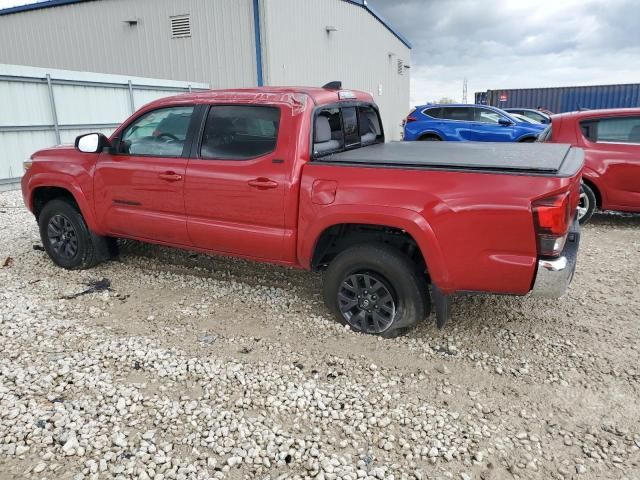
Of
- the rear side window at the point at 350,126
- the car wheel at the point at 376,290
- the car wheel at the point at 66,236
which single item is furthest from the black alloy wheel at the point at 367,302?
the car wheel at the point at 66,236

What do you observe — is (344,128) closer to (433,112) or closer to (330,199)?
(330,199)

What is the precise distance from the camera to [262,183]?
12.2 ft

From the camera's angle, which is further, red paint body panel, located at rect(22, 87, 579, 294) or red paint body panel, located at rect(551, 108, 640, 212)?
red paint body panel, located at rect(551, 108, 640, 212)

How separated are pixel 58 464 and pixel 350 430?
1467mm

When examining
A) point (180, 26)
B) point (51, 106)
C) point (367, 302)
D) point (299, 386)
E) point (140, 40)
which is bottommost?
point (299, 386)

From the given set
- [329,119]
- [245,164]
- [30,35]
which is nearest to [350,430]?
[245,164]

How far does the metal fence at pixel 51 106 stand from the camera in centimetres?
1010

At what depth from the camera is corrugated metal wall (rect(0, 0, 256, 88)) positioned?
1404cm

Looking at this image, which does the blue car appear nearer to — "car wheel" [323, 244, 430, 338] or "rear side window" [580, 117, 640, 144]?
"rear side window" [580, 117, 640, 144]

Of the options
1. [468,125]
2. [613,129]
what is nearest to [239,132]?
[613,129]

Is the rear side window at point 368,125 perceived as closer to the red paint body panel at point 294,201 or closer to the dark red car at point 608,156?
the red paint body panel at point 294,201

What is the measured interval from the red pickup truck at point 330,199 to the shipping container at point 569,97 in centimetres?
A: 2340

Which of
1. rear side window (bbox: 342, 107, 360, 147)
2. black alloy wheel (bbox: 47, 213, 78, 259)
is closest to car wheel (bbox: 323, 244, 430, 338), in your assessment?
rear side window (bbox: 342, 107, 360, 147)

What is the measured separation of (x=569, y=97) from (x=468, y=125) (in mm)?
15230
